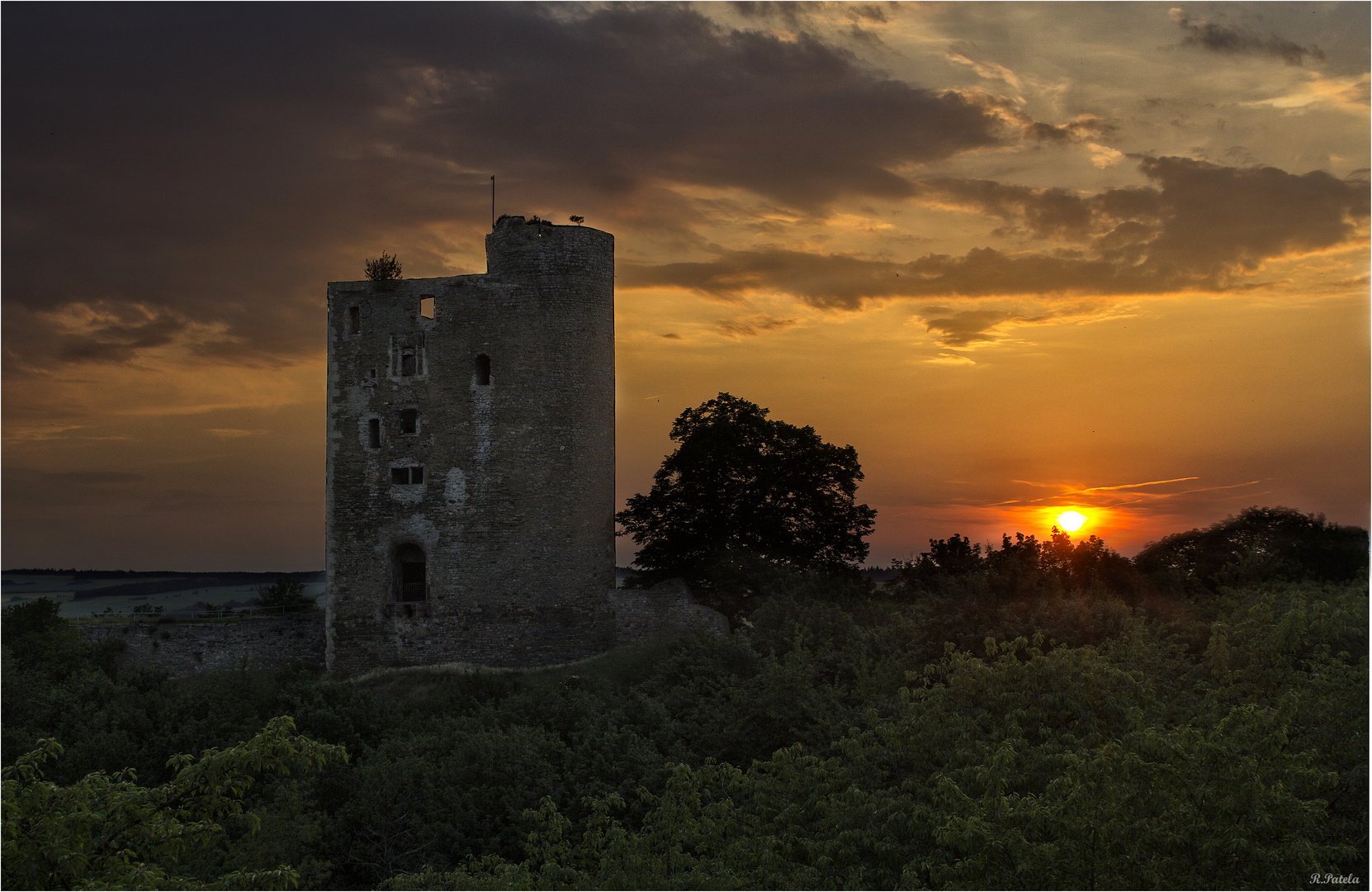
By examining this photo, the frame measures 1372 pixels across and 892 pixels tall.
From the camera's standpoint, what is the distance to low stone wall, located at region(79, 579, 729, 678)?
108 ft

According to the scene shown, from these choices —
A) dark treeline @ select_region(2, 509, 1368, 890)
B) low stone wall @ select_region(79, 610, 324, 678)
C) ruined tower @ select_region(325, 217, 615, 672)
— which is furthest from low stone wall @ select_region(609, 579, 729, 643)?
low stone wall @ select_region(79, 610, 324, 678)

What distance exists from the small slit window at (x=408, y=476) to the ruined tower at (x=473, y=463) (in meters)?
0.06

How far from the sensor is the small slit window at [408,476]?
3316 centimetres

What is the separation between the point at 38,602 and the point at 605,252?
19660 mm

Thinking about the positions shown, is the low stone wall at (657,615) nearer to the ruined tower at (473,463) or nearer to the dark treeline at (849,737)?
the ruined tower at (473,463)

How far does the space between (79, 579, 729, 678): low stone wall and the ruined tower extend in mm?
536

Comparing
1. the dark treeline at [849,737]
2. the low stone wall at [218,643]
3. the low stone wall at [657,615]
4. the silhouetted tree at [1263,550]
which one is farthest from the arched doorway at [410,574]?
the silhouetted tree at [1263,550]

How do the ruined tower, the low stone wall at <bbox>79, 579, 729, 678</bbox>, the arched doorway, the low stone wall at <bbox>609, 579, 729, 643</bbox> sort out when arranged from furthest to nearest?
1. the low stone wall at <bbox>609, 579, 729, 643</bbox>
2. the arched doorway
3. the low stone wall at <bbox>79, 579, 729, 678</bbox>
4. the ruined tower

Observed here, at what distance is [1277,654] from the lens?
21719 millimetres

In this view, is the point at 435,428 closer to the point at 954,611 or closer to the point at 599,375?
the point at 599,375

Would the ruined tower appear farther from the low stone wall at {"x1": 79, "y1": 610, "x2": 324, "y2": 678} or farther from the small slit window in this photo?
the low stone wall at {"x1": 79, "y1": 610, "x2": 324, "y2": 678}

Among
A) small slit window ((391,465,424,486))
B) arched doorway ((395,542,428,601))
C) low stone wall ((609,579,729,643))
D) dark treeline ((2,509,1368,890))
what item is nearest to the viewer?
dark treeline ((2,509,1368,890))

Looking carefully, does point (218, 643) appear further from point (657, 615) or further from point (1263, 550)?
point (1263, 550)

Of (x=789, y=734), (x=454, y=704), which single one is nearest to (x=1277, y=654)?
(x=789, y=734)
